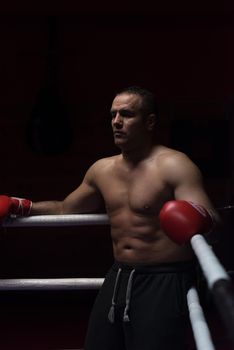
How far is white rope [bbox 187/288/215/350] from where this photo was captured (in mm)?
960

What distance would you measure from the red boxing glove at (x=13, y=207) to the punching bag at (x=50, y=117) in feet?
7.02

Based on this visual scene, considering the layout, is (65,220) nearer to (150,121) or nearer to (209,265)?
(150,121)

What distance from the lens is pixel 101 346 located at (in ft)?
5.09

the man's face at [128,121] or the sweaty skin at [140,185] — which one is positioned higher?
the man's face at [128,121]

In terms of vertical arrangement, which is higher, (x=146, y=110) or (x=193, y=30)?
(x=193, y=30)

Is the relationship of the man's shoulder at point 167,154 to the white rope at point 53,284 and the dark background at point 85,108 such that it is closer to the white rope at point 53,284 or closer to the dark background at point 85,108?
the white rope at point 53,284

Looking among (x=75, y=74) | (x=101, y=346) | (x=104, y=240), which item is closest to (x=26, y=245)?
(x=104, y=240)

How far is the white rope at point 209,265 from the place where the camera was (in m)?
0.78

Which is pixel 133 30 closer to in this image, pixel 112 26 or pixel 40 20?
pixel 112 26

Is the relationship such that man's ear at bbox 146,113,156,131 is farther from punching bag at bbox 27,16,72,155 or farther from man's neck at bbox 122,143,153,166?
punching bag at bbox 27,16,72,155

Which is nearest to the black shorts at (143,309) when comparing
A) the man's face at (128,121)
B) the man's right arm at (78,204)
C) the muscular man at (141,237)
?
the muscular man at (141,237)

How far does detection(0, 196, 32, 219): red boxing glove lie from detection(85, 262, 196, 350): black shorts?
0.35m

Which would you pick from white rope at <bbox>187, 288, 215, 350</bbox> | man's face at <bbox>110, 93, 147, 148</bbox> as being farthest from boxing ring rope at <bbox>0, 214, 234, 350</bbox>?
man's face at <bbox>110, 93, 147, 148</bbox>

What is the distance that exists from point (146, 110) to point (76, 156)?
2405 millimetres
